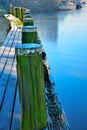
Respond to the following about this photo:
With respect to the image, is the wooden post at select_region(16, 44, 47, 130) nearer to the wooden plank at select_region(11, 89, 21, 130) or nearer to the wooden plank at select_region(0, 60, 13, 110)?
the wooden plank at select_region(11, 89, 21, 130)

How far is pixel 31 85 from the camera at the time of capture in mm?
1970

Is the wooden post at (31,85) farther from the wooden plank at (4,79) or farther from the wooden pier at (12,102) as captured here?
the wooden plank at (4,79)

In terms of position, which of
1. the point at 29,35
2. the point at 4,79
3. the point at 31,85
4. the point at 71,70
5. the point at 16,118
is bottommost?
the point at 71,70

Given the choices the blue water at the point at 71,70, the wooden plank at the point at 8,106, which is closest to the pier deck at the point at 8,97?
the wooden plank at the point at 8,106

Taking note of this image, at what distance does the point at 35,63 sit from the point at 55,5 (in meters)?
38.1

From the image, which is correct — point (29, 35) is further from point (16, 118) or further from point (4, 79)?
point (16, 118)

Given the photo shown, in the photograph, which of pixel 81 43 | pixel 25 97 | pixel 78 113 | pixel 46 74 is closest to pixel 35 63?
pixel 25 97

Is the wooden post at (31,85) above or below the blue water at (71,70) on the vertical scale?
above

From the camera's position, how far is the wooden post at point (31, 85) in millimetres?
1910

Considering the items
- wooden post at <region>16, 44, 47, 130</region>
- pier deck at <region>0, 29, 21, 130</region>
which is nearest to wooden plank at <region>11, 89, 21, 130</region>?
pier deck at <region>0, 29, 21, 130</region>

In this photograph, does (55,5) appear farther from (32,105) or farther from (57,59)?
(32,105)

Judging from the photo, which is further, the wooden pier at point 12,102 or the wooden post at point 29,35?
the wooden post at point 29,35

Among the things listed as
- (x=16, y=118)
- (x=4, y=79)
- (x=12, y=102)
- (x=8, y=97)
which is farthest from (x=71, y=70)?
(x=16, y=118)

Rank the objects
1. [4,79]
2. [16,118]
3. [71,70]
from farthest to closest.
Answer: [71,70], [4,79], [16,118]
